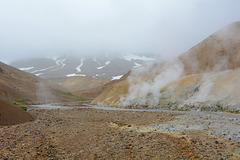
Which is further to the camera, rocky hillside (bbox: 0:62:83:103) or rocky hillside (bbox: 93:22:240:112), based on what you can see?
rocky hillside (bbox: 0:62:83:103)

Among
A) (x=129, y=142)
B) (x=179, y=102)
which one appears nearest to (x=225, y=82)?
(x=179, y=102)

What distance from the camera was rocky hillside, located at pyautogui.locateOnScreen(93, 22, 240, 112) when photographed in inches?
1523

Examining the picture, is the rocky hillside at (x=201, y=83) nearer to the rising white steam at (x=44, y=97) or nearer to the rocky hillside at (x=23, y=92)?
the rising white steam at (x=44, y=97)

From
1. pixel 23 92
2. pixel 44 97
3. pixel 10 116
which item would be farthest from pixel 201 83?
A: pixel 44 97

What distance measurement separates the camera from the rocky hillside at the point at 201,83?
38688 mm

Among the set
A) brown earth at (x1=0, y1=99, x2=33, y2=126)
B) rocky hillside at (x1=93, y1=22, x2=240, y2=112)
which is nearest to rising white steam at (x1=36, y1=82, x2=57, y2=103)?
rocky hillside at (x1=93, y1=22, x2=240, y2=112)

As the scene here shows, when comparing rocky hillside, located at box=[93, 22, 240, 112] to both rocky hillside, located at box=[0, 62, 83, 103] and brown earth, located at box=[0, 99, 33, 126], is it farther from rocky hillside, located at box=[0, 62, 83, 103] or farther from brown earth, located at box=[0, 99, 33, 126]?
rocky hillside, located at box=[0, 62, 83, 103]

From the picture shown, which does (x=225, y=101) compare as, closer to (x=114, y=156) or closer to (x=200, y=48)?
(x=114, y=156)

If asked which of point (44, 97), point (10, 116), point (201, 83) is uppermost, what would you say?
point (201, 83)

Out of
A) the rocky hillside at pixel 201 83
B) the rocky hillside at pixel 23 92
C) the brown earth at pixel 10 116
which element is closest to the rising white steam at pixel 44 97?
the rocky hillside at pixel 23 92

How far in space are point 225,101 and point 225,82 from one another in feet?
23.6

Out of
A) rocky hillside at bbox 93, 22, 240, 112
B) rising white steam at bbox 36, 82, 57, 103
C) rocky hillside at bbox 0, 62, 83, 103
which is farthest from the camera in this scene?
rising white steam at bbox 36, 82, 57, 103

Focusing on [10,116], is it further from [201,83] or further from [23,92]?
[23,92]

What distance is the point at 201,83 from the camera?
47031 mm
